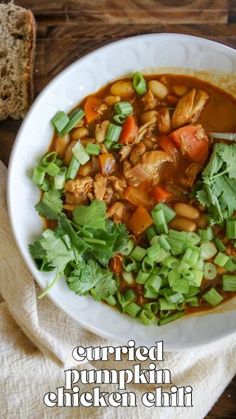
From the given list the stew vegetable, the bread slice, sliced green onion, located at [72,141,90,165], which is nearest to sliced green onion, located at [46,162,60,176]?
the stew vegetable

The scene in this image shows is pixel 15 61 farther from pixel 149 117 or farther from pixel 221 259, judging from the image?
pixel 221 259

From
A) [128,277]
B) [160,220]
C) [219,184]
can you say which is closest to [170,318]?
[128,277]

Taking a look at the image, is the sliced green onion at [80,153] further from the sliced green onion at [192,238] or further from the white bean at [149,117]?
the sliced green onion at [192,238]

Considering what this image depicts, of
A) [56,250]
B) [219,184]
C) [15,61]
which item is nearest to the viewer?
[56,250]

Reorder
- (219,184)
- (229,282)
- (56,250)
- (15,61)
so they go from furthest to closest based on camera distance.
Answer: (15,61), (229,282), (219,184), (56,250)

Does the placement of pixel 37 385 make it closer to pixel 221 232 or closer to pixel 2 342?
pixel 2 342

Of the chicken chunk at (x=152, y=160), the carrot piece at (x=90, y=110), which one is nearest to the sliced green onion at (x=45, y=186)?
the carrot piece at (x=90, y=110)
